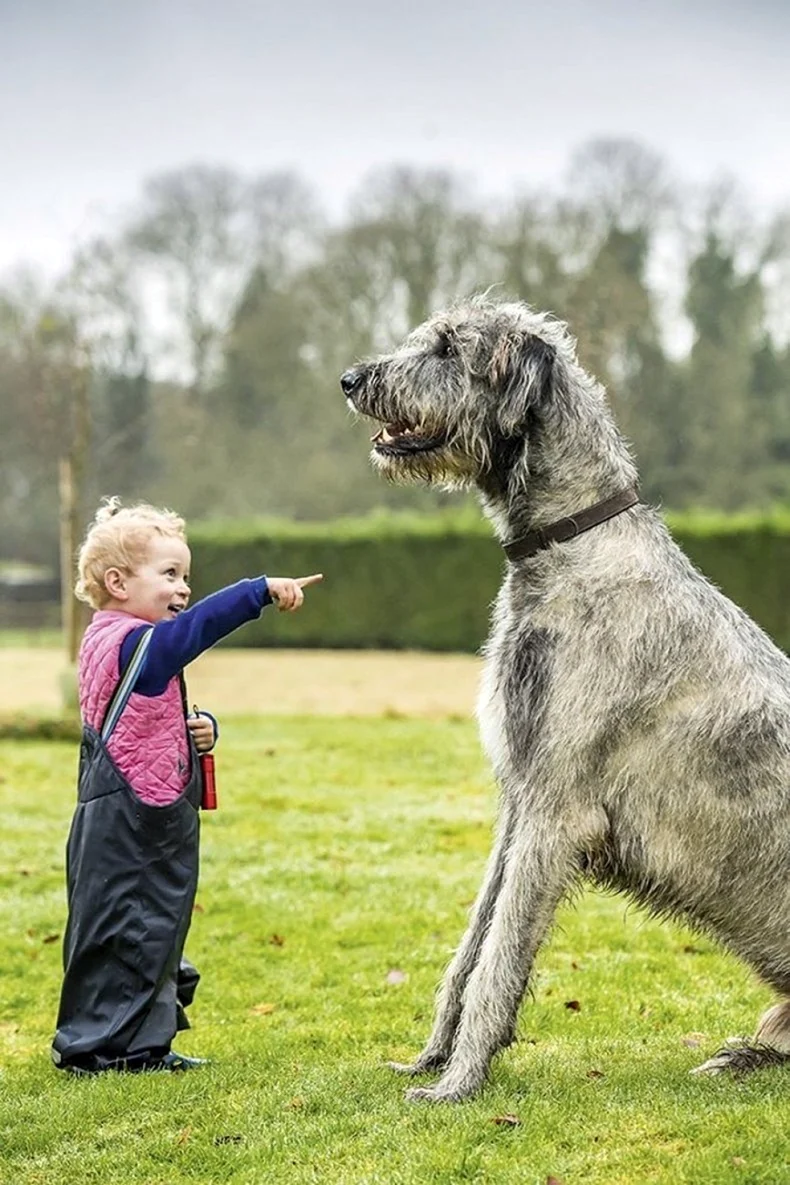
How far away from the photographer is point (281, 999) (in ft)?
22.9

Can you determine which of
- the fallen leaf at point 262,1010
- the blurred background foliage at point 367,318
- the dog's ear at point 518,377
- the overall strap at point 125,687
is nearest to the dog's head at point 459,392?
the dog's ear at point 518,377

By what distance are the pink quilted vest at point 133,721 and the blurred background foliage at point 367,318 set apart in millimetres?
33129

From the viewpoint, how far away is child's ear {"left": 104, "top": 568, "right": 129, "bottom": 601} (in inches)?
213

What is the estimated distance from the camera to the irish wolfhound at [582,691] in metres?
4.59

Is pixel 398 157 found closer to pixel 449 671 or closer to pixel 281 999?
pixel 449 671

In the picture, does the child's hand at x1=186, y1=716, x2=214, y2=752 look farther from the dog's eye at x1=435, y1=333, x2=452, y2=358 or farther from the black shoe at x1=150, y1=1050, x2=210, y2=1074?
the dog's eye at x1=435, y1=333, x2=452, y2=358

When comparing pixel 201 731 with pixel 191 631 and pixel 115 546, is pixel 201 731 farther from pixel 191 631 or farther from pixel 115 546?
pixel 115 546

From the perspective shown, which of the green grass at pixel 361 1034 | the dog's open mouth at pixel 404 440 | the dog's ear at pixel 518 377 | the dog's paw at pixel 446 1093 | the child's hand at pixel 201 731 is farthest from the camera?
the child's hand at pixel 201 731

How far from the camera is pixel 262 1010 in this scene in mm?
6809

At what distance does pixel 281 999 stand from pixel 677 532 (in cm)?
2167

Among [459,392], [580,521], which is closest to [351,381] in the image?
[459,392]

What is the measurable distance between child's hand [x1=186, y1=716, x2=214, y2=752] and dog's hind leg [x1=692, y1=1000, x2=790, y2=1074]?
226 centimetres

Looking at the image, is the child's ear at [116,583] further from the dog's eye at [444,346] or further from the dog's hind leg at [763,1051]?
the dog's hind leg at [763,1051]

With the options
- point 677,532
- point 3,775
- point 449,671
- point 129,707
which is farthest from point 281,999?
point 677,532
